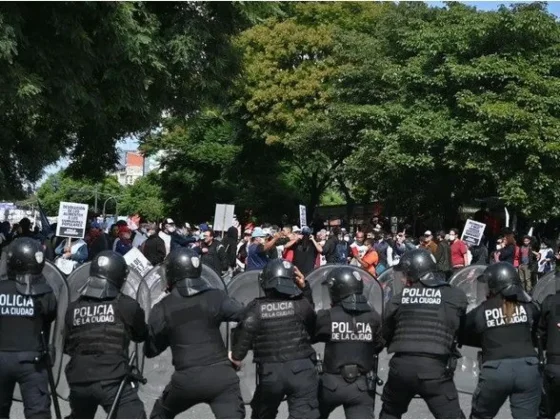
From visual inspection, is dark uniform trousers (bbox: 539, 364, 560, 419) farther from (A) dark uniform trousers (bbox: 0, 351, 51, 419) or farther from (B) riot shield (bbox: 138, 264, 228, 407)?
(A) dark uniform trousers (bbox: 0, 351, 51, 419)

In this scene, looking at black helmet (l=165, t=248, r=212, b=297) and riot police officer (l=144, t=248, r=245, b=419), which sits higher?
black helmet (l=165, t=248, r=212, b=297)

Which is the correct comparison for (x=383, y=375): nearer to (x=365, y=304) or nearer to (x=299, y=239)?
(x=365, y=304)

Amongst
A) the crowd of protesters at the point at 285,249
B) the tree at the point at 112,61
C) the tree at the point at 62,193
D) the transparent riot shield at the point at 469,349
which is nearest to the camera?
the transparent riot shield at the point at 469,349

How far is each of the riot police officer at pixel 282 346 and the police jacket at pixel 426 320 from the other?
656 millimetres

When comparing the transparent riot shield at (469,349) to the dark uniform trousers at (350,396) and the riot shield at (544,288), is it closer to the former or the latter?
the riot shield at (544,288)

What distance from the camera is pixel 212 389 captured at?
7289mm

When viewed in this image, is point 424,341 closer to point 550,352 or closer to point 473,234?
point 550,352

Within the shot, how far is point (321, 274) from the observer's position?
33.9 feet

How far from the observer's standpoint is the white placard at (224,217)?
81.9 feet

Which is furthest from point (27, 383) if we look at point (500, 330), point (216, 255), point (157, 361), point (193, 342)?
point (216, 255)

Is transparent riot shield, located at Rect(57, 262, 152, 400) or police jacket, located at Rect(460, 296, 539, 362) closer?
police jacket, located at Rect(460, 296, 539, 362)

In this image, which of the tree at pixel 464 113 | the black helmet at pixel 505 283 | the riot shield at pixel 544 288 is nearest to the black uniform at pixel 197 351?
the black helmet at pixel 505 283

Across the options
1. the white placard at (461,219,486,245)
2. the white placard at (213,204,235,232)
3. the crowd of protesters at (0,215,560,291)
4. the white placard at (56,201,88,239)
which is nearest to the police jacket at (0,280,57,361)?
the crowd of protesters at (0,215,560,291)

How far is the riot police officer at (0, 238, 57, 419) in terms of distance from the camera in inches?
302
